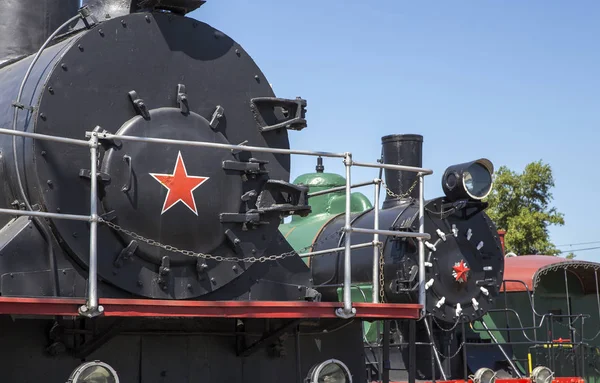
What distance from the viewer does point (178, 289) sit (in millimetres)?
6500

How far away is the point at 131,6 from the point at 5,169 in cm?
166

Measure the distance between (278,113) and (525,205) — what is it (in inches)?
946

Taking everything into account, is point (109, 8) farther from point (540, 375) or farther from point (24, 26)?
point (540, 375)

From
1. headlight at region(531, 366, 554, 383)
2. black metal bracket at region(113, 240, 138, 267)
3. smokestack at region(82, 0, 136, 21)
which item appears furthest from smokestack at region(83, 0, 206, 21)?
headlight at region(531, 366, 554, 383)

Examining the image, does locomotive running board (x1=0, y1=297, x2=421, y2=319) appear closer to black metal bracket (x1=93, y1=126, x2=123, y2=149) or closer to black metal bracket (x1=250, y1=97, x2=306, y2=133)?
black metal bracket (x1=93, y1=126, x2=123, y2=149)

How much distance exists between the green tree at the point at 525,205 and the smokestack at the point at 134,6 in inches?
915

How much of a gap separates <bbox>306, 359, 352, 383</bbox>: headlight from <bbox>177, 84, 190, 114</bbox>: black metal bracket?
2222 mm

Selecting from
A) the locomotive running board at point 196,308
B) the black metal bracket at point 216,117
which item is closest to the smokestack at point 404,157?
the locomotive running board at point 196,308

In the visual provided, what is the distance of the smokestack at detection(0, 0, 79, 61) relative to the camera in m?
7.99

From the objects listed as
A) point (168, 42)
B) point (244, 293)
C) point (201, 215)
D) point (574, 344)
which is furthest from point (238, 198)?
point (574, 344)

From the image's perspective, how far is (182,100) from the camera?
21.9ft

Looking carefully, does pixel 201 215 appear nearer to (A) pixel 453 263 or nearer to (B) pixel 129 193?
(B) pixel 129 193

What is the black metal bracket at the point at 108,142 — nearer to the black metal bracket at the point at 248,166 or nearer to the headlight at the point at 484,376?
the black metal bracket at the point at 248,166

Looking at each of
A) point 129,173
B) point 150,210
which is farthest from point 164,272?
point 129,173
